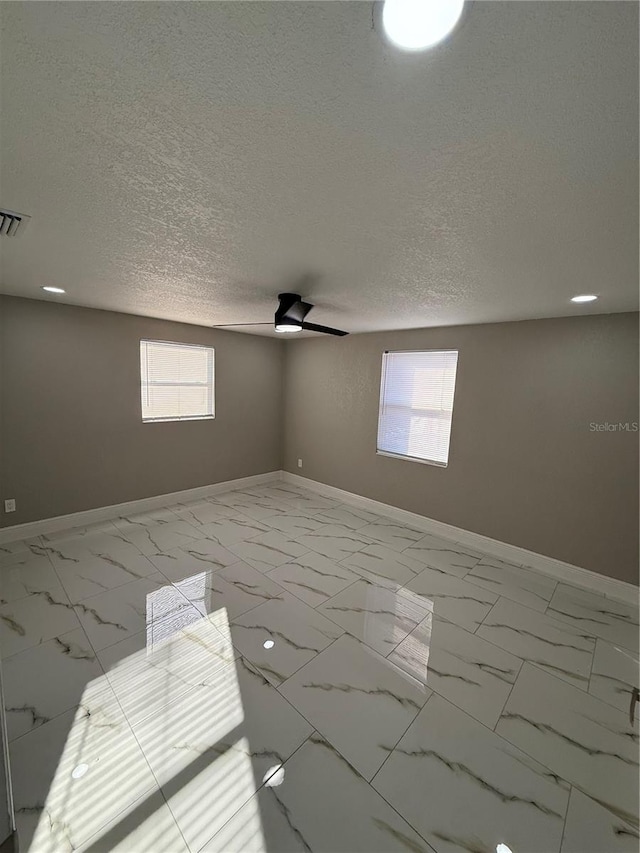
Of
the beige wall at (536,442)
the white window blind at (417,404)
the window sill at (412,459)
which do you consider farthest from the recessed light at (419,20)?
the window sill at (412,459)

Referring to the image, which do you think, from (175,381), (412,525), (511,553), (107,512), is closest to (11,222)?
(175,381)

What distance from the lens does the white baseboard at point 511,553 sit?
2773 millimetres

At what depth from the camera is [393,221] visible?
1.39 meters

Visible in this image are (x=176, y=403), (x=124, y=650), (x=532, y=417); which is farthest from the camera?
(x=176, y=403)

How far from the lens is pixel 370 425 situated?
4426mm

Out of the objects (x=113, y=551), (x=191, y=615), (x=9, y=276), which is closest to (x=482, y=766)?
(x=191, y=615)

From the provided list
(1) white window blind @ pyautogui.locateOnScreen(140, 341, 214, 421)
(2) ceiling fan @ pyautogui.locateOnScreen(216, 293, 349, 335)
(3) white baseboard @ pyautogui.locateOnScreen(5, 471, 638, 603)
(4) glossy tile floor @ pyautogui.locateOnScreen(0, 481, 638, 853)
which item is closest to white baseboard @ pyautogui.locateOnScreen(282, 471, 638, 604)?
(3) white baseboard @ pyautogui.locateOnScreen(5, 471, 638, 603)

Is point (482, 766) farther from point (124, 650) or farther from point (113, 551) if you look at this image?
point (113, 551)

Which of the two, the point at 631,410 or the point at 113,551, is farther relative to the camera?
the point at 113,551

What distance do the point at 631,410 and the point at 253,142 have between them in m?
3.29

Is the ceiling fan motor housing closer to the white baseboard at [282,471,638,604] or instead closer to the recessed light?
the recessed light

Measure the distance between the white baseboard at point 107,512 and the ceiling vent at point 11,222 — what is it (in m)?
2.91

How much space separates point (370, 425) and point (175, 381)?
8.68 feet

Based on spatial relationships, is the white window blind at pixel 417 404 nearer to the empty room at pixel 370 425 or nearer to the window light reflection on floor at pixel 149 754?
the empty room at pixel 370 425
